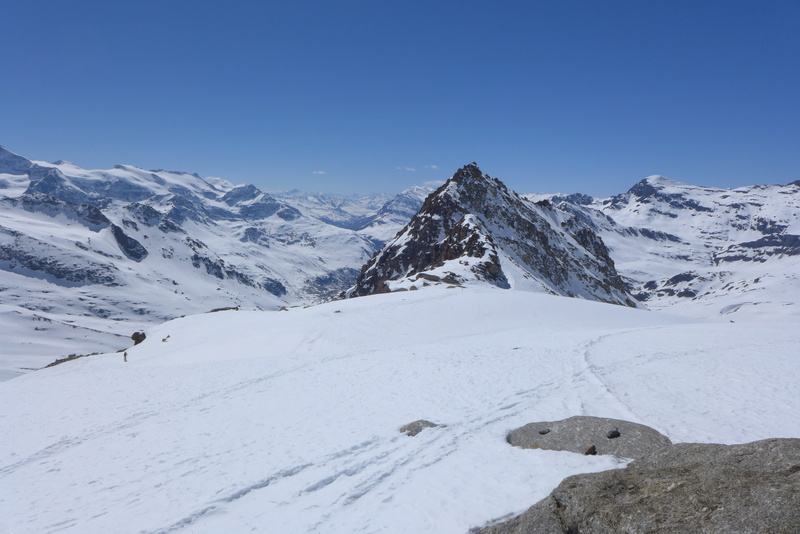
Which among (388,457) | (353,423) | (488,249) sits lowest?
(388,457)

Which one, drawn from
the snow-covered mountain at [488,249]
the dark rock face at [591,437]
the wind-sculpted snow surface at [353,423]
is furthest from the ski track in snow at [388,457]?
the snow-covered mountain at [488,249]

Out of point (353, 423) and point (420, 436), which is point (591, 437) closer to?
point (420, 436)

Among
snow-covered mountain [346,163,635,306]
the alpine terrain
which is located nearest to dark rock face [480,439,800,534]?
the alpine terrain

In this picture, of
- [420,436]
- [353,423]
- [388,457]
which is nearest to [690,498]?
[388,457]

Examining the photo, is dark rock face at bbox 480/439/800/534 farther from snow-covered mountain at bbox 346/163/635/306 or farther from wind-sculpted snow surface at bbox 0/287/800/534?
snow-covered mountain at bbox 346/163/635/306

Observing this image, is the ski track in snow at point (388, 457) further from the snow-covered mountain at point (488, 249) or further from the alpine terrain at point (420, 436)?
the snow-covered mountain at point (488, 249)
